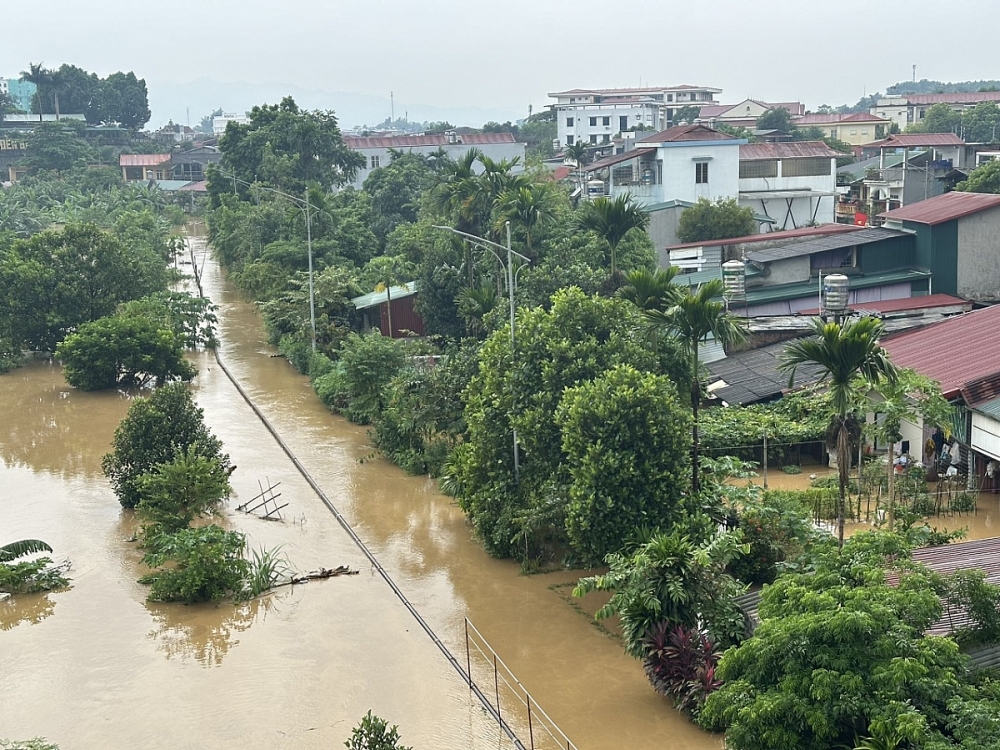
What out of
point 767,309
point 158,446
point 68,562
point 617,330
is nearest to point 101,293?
point 158,446

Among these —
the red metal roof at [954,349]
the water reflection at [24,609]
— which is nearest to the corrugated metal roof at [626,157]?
the red metal roof at [954,349]

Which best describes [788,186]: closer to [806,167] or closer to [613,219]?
[806,167]

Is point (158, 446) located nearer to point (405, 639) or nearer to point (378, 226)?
point (405, 639)

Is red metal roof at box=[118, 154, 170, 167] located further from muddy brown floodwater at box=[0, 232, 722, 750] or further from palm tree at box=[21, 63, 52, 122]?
muddy brown floodwater at box=[0, 232, 722, 750]

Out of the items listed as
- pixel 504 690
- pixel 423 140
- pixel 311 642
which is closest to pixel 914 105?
pixel 423 140

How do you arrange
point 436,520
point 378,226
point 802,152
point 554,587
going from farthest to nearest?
point 378,226 < point 802,152 < point 436,520 < point 554,587

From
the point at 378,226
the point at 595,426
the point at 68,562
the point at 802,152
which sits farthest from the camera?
the point at 378,226

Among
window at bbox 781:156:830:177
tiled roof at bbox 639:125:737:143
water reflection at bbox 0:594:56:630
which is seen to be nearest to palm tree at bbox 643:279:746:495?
water reflection at bbox 0:594:56:630
